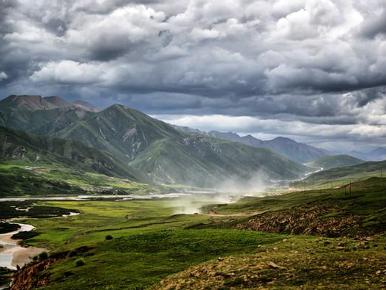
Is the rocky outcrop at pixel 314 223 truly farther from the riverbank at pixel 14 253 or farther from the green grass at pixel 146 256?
the riverbank at pixel 14 253

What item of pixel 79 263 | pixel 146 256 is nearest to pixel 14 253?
pixel 79 263

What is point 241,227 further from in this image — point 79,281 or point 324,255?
point 324,255

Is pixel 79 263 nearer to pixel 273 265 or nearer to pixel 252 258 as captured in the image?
pixel 252 258

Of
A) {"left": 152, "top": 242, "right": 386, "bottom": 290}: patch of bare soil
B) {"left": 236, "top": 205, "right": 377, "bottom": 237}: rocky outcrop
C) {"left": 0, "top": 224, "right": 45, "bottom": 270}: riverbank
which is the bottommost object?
{"left": 0, "top": 224, "right": 45, "bottom": 270}: riverbank

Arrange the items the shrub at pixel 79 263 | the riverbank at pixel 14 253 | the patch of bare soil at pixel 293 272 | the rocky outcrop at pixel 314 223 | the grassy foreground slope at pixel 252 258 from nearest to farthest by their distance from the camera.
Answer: the patch of bare soil at pixel 293 272, the grassy foreground slope at pixel 252 258, the shrub at pixel 79 263, the rocky outcrop at pixel 314 223, the riverbank at pixel 14 253

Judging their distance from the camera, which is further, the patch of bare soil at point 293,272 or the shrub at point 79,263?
the shrub at point 79,263

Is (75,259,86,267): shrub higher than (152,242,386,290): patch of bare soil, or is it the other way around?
(152,242,386,290): patch of bare soil

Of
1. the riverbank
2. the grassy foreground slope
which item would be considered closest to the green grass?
the grassy foreground slope

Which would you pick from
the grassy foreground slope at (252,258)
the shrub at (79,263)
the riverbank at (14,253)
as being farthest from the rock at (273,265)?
the riverbank at (14,253)

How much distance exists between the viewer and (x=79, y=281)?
57281 mm

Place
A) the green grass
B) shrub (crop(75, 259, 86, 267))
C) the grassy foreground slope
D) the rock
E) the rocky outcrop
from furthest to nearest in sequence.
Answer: the rocky outcrop < shrub (crop(75, 259, 86, 267)) < the green grass < the rock < the grassy foreground slope

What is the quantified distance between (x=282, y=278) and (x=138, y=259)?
110ft

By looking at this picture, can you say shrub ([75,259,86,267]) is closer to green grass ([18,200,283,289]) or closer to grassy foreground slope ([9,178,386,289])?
grassy foreground slope ([9,178,386,289])

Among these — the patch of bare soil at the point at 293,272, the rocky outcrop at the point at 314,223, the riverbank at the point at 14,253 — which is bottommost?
the riverbank at the point at 14,253
